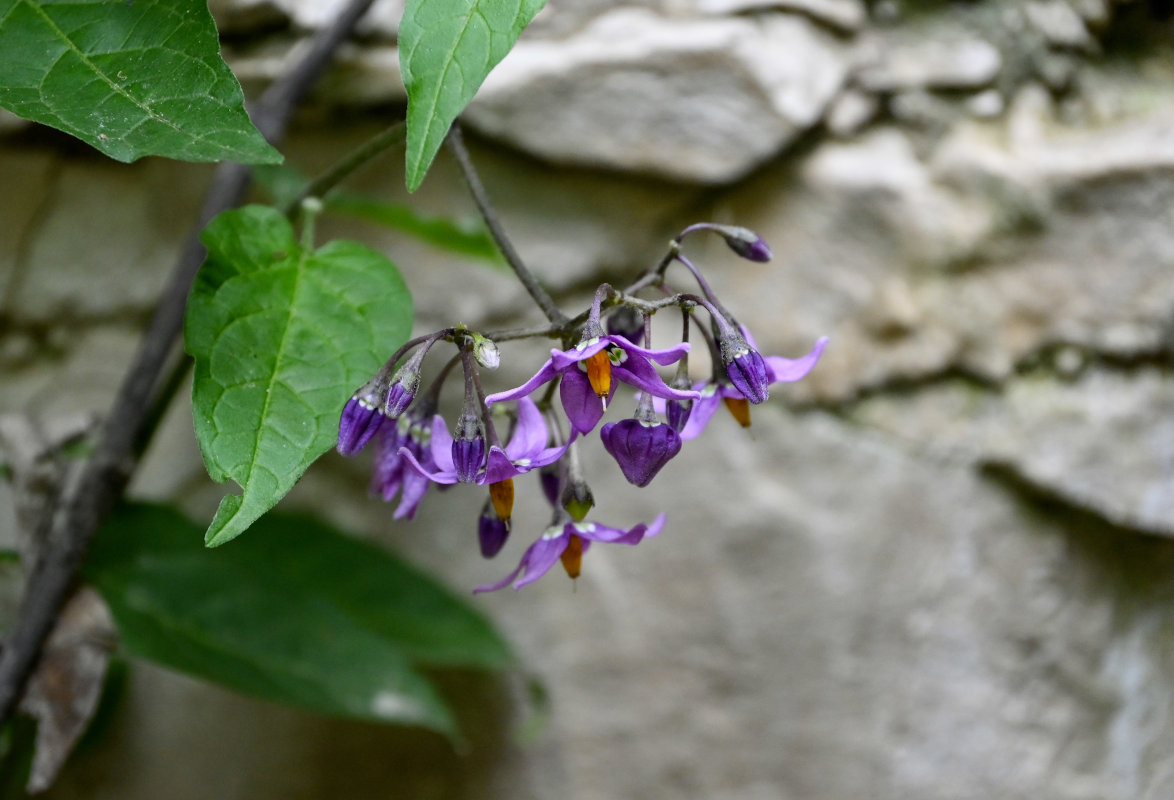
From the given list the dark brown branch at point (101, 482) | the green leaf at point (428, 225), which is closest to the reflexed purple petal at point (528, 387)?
the green leaf at point (428, 225)

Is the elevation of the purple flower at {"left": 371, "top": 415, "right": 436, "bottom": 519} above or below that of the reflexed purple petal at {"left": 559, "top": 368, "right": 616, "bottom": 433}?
below

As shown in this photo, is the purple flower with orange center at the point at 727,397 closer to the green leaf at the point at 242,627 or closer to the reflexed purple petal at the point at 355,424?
the reflexed purple petal at the point at 355,424

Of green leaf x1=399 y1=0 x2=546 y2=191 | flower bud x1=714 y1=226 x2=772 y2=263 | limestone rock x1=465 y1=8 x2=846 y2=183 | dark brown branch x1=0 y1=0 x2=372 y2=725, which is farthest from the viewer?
limestone rock x1=465 y1=8 x2=846 y2=183

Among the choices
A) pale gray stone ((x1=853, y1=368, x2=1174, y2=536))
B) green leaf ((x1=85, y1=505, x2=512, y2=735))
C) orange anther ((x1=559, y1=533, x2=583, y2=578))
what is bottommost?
green leaf ((x1=85, y1=505, x2=512, y2=735))

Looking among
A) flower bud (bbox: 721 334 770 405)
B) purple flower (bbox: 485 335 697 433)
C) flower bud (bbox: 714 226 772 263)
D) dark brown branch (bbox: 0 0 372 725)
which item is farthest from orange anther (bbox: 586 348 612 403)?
dark brown branch (bbox: 0 0 372 725)

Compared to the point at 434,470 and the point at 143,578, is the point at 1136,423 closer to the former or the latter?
the point at 434,470

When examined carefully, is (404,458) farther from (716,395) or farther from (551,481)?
(716,395)

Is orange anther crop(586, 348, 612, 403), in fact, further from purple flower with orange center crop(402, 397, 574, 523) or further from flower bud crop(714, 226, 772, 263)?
flower bud crop(714, 226, 772, 263)

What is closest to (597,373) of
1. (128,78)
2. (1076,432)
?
(128,78)

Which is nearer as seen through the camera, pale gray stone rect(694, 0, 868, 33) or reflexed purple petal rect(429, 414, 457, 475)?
reflexed purple petal rect(429, 414, 457, 475)
